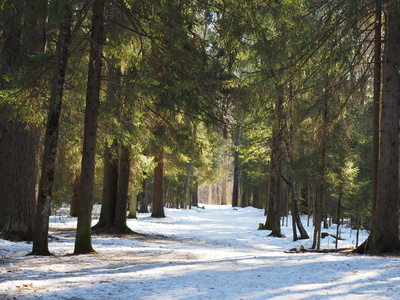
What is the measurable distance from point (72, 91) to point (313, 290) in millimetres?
9442

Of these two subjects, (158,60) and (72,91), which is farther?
(72,91)

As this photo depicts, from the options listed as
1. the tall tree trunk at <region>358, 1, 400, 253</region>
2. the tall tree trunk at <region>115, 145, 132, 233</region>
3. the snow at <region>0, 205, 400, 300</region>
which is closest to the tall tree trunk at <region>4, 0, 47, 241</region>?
the snow at <region>0, 205, 400, 300</region>

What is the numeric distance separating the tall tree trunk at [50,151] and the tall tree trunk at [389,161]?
8154 mm

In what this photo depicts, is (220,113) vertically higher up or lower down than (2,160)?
higher up

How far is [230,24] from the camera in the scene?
9633 millimetres

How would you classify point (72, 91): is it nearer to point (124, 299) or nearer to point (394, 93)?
point (124, 299)

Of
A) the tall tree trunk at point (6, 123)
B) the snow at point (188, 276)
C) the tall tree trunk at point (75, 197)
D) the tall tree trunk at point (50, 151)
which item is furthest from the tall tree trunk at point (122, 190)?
the tall tree trunk at point (75, 197)

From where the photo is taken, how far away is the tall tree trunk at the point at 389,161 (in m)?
9.75

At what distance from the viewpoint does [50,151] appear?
26.8 ft

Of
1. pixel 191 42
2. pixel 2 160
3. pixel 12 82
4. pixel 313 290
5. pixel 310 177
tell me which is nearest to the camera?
pixel 313 290

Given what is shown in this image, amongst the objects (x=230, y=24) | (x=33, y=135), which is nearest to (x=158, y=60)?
(x=230, y=24)

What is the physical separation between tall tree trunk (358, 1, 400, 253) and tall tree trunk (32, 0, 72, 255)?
815 cm

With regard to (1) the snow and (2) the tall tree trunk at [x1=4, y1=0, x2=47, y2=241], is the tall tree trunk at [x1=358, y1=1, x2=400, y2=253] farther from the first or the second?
(2) the tall tree trunk at [x1=4, y1=0, x2=47, y2=241]

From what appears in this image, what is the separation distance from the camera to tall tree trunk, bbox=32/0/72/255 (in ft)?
26.7
